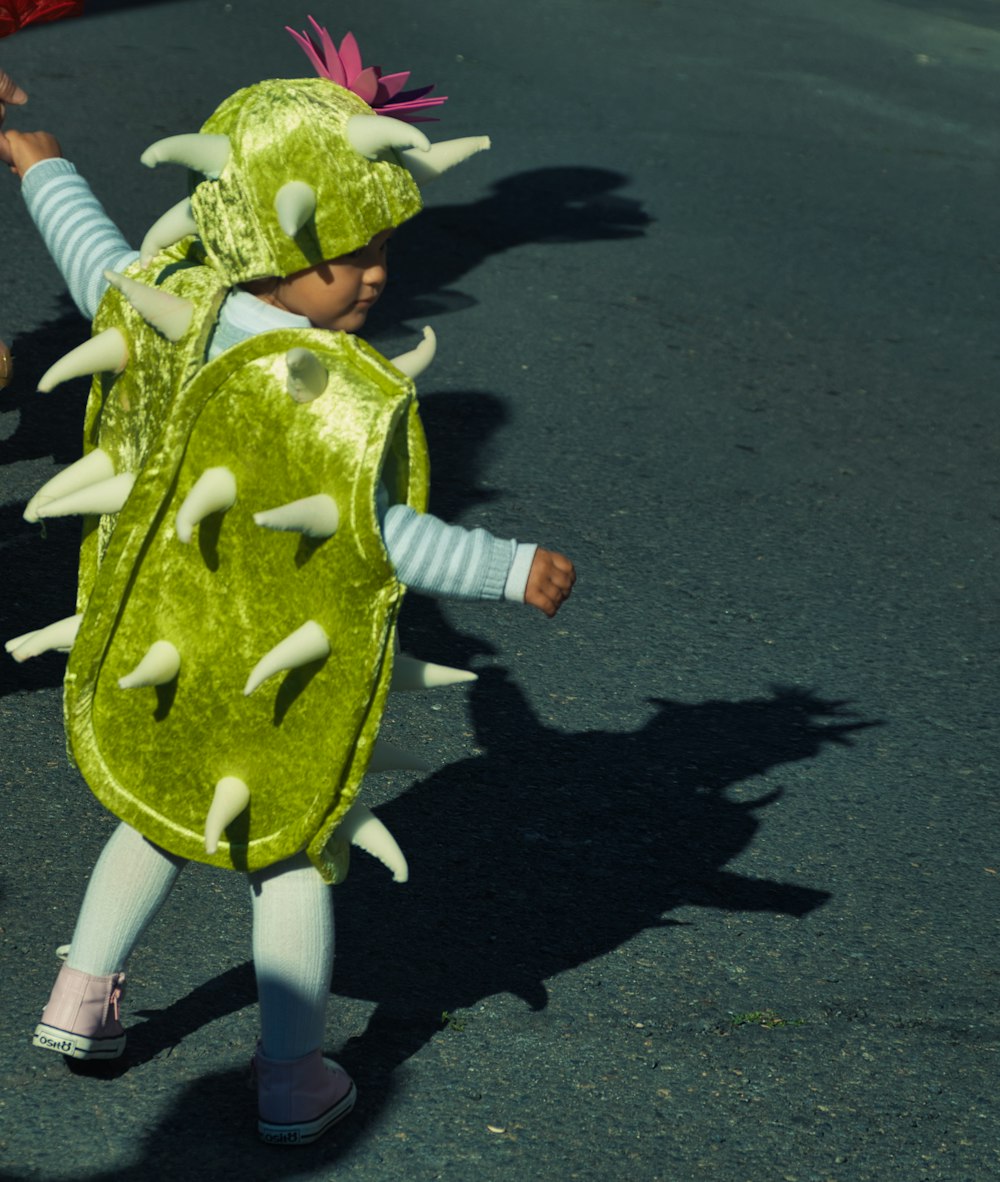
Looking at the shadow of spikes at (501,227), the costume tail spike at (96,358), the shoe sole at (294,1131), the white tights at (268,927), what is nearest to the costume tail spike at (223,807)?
the white tights at (268,927)

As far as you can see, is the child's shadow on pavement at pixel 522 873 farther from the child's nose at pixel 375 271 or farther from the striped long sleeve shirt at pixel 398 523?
the child's nose at pixel 375 271

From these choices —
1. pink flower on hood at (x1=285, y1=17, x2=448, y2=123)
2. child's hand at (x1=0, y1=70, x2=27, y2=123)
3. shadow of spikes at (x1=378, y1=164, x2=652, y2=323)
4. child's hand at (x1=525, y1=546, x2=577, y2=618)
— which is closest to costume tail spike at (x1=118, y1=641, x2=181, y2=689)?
child's hand at (x1=525, y1=546, x2=577, y2=618)

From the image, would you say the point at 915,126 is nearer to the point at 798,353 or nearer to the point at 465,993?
the point at 798,353

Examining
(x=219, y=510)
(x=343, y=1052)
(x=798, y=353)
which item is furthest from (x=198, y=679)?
(x=798, y=353)

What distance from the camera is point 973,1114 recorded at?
3064mm

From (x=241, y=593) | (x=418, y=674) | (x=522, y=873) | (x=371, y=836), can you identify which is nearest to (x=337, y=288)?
(x=241, y=593)

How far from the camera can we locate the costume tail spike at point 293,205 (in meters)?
2.40

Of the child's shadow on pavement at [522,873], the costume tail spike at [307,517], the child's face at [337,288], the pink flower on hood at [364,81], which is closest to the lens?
the costume tail spike at [307,517]

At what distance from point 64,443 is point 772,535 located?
218 centimetres

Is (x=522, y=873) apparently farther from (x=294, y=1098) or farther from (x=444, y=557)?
(x=444, y=557)

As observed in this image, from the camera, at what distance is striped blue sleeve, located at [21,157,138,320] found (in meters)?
2.77

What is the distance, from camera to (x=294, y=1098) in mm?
2742

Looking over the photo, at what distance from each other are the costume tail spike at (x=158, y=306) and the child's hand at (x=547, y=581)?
613 mm

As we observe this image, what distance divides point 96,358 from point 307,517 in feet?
1.65
